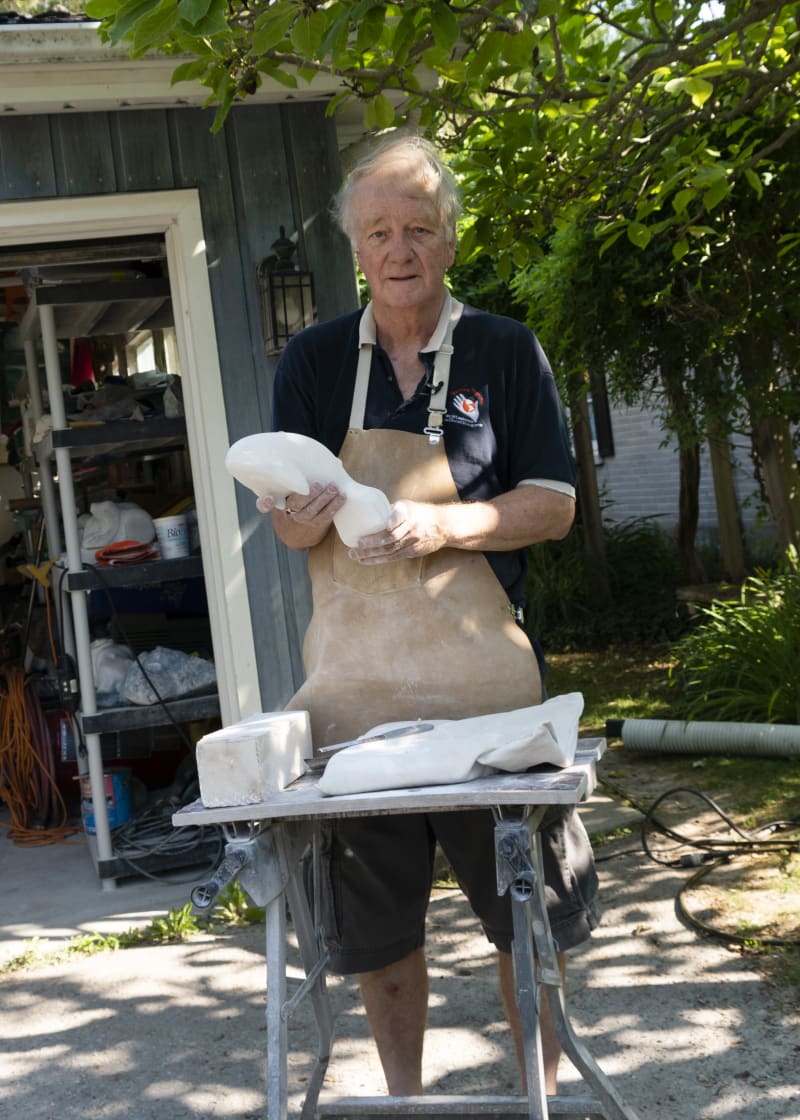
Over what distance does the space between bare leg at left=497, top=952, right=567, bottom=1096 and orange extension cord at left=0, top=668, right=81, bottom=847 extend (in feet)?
13.6

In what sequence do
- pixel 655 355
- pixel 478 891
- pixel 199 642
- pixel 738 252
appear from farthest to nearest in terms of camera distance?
pixel 655 355
pixel 738 252
pixel 199 642
pixel 478 891

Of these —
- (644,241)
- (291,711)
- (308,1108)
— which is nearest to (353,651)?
(291,711)

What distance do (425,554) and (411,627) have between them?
17 cm

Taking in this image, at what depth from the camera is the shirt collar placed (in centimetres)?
262

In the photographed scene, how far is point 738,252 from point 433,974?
4.59 meters

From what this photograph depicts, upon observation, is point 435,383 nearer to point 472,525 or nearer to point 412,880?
point 472,525

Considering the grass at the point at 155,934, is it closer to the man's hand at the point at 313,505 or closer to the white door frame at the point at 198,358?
the white door frame at the point at 198,358

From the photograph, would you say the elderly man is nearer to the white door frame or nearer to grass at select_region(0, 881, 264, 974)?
the white door frame

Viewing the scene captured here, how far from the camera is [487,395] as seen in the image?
2611 mm

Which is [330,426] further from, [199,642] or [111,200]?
[199,642]

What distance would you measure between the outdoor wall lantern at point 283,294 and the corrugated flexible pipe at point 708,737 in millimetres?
3171

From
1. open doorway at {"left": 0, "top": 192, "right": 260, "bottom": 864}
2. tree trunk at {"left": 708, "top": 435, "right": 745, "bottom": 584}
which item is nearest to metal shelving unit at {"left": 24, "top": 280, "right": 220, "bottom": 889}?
open doorway at {"left": 0, "top": 192, "right": 260, "bottom": 864}

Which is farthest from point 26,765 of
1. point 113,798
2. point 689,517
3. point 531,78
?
point 689,517

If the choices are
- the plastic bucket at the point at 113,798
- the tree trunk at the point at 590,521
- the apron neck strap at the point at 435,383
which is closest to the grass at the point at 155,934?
the plastic bucket at the point at 113,798
